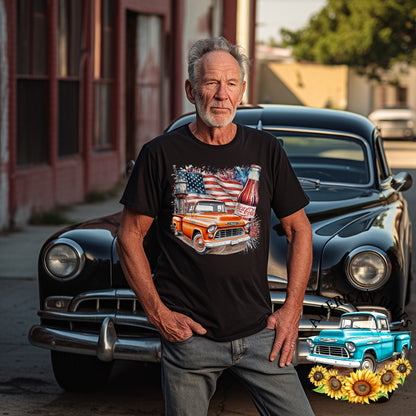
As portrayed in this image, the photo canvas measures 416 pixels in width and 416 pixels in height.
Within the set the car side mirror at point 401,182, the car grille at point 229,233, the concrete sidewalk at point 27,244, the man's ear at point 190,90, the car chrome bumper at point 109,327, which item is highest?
the man's ear at point 190,90

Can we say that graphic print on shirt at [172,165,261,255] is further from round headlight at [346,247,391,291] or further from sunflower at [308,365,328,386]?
round headlight at [346,247,391,291]

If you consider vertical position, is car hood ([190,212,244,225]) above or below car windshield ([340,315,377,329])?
above

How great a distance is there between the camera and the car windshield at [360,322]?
11.4 feet

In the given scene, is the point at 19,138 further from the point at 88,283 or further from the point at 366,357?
the point at 366,357

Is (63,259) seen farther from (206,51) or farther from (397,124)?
(397,124)

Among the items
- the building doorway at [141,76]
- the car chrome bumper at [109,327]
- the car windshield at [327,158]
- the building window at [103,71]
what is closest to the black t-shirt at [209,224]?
the car chrome bumper at [109,327]

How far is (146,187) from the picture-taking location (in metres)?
3.15

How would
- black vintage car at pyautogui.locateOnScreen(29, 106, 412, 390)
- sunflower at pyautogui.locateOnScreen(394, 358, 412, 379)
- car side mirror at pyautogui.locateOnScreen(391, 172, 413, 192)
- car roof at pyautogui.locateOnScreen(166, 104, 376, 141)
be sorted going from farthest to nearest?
car roof at pyautogui.locateOnScreen(166, 104, 376, 141), car side mirror at pyautogui.locateOnScreen(391, 172, 413, 192), black vintage car at pyautogui.locateOnScreen(29, 106, 412, 390), sunflower at pyautogui.locateOnScreen(394, 358, 412, 379)

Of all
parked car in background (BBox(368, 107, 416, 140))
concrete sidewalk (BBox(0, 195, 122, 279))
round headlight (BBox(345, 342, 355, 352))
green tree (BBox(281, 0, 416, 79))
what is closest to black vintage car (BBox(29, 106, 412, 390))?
round headlight (BBox(345, 342, 355, 352))

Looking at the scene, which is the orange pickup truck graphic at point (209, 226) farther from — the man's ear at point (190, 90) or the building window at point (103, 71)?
the building window at point (103, 71)

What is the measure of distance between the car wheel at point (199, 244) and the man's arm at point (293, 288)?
0.33 m

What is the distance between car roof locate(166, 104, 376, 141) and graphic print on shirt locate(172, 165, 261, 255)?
11.7ft

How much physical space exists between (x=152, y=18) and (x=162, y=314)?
57.4 feet

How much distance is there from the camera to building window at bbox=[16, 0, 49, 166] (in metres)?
12.6
